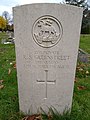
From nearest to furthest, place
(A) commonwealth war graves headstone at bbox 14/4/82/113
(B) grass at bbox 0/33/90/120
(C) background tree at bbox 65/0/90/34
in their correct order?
(A) commonwealth war graves headstone at bbox 14/4/82/113
(B) grass at bbox 0/33/90/120
(C) background tree at bbox 65/0/90/34

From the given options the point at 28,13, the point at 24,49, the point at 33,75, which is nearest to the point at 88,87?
the point at 33,75

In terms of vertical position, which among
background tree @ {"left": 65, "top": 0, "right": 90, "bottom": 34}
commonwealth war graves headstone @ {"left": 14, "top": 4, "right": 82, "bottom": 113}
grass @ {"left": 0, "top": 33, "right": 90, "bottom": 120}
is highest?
background tree @ {"left": 65, "top": 0, "right": 90, "bottom": 34}

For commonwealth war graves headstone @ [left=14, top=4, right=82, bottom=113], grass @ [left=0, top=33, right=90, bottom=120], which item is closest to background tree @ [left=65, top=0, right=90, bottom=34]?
grass @ [left=0, top=33, right=90, bottom=120]

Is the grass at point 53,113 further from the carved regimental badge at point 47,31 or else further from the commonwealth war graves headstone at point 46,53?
the carved regimental badge at point 47,31

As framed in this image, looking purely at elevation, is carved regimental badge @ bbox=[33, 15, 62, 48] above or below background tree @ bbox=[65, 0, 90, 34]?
below

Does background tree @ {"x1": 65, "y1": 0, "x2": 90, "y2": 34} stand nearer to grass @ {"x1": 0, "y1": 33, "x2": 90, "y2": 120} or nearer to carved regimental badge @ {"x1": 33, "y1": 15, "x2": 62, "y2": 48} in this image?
grass @ {"x1": 0, "y1": 33, "x2": 90, "y2": 120}

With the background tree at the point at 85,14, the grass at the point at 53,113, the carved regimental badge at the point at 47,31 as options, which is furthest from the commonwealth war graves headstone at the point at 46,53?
the background tree at the point at 85,14

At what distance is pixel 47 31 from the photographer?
2.96m

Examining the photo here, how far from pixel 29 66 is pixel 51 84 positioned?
1.58ft

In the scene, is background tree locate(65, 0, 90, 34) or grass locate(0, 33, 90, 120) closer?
grass locate(0, 33, 90, 120)

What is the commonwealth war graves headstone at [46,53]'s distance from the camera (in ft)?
9.48

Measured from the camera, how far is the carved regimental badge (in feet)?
9.55

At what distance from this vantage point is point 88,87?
479 centimetres

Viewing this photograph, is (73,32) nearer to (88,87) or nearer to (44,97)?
(44,97)
